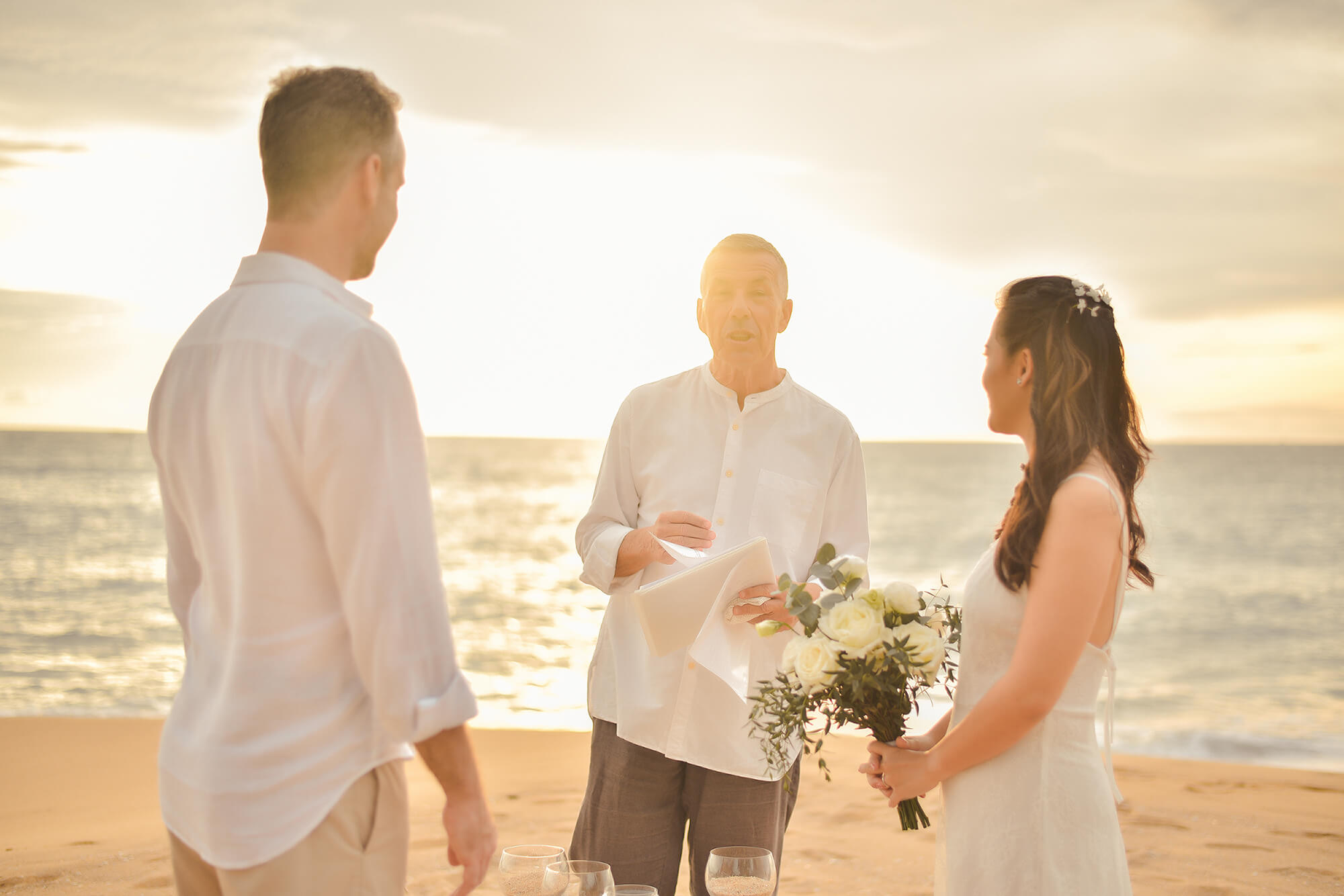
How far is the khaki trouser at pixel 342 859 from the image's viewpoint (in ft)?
5.23

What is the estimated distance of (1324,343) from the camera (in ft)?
82.7

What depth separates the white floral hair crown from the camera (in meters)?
2.35

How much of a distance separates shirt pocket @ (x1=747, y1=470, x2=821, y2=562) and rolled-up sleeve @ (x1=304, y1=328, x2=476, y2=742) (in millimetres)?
1885

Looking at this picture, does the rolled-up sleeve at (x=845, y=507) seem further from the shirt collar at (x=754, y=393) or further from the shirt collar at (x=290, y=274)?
the shirt collar at (x=290, y=274)

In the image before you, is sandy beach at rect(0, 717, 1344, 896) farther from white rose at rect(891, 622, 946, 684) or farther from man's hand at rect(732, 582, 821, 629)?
white rose at rect(891, 622, 946, 684)

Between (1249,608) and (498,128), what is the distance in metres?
20.3

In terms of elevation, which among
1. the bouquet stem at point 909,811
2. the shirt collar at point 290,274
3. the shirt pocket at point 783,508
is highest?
the shirt collar at point 290,274

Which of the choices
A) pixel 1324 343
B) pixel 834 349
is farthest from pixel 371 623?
pixel 834 349

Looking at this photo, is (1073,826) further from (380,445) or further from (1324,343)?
(1324,343)

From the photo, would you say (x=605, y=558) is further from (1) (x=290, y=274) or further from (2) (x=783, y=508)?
(1) (x=290, y=274)

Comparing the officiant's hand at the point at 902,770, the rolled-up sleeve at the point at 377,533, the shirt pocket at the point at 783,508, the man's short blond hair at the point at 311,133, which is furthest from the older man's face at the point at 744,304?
the rolled-up sleeve at the point at 377,533

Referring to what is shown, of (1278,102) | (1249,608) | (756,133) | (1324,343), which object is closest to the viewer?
(756,133)

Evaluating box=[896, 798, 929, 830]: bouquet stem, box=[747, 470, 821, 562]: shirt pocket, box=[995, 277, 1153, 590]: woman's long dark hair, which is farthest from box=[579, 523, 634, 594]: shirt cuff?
box=[995, 277, 1153, 590]: woman's long dark hair

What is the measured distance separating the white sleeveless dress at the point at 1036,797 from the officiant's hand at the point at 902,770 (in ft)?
0.38
